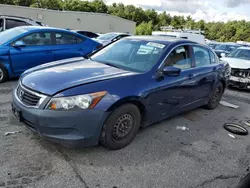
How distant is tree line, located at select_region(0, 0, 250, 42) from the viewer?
52438 millimetres

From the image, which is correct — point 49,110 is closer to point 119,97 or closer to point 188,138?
point 119,97

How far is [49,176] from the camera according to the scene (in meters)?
2.44

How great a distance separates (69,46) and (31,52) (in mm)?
1117

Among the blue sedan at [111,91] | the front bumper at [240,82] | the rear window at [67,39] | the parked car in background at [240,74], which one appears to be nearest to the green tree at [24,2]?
the rear window at [67,39]

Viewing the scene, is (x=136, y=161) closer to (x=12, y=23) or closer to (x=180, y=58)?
(x=180, y=58)

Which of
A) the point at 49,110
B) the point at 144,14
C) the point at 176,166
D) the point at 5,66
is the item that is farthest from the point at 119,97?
the point at 144,14

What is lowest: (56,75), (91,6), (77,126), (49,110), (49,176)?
(49,176)

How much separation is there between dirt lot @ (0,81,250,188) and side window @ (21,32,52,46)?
2.48 m

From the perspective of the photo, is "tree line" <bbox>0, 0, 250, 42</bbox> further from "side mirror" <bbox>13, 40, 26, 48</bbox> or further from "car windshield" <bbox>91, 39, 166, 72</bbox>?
"car windshield" <bbox>91, 39, 166, 72</bbox>

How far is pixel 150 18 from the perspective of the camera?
80562 mm

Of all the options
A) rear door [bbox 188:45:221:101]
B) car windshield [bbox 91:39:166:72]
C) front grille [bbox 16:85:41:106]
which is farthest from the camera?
rear door [bbox 188:45:221:101]

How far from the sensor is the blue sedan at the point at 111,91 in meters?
2.54

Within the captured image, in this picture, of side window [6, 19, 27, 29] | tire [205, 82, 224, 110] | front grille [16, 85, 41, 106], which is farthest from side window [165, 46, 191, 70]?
side window [6, 19, 27, 29]

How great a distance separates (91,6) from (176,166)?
222 feet
